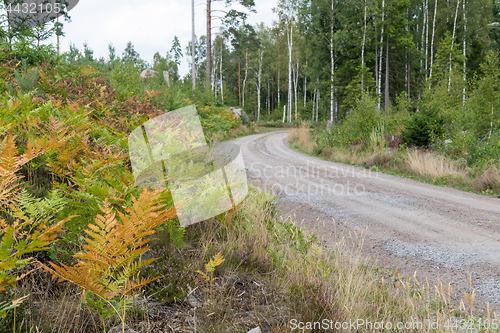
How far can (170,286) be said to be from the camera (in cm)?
211

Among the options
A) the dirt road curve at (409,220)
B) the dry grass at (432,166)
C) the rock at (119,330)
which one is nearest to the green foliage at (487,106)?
the dry grass at (432,166)

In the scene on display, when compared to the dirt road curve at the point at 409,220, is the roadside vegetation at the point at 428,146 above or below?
above

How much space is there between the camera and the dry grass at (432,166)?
8568 mm

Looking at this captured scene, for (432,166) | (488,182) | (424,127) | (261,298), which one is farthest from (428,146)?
(261,298)

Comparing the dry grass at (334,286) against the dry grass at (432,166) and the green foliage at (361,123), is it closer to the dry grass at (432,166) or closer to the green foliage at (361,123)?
the dry grass at (432,166)

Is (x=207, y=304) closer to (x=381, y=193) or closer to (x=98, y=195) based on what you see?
(x=98, y=195)

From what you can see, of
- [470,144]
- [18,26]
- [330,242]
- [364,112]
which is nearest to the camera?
[330,242]

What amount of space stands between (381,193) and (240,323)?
6.06m

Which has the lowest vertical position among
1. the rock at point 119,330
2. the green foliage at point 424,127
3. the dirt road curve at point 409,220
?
the dirt road curve at point 409,220

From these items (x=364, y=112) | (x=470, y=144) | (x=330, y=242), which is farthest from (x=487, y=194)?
(x=364, y=112)

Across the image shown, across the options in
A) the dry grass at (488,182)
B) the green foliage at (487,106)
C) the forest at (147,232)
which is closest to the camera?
the forest at (147,232)

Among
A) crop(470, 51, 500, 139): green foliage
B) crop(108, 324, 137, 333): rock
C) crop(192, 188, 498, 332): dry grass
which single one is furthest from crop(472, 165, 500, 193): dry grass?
crop(108, 324, 137, 333): rock

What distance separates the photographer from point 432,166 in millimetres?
8906

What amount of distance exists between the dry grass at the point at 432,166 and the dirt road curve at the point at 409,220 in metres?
0.80
